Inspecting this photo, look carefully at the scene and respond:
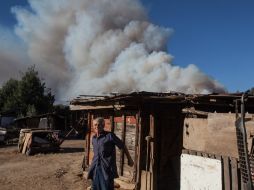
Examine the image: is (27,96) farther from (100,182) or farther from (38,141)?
(100,182)

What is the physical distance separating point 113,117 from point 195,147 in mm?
3890

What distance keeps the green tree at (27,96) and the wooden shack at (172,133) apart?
98.8 ft

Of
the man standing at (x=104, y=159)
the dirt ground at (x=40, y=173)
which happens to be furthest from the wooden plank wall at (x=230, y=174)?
the dirt ground at (x=40, y=173)

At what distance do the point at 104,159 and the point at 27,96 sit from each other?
37.0m

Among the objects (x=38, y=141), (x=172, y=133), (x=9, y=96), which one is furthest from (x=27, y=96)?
(x=172, y=133)

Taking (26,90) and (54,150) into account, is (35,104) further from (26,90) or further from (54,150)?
(54,150)

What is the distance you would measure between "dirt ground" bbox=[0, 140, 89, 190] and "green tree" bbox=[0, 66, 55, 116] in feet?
72.5

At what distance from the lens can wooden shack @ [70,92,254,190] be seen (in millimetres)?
6598

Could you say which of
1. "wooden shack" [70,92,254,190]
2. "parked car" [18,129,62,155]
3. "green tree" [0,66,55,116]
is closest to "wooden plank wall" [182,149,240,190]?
"wooden shack" [70,92,254,190]

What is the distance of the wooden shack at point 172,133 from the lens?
21.6 ft

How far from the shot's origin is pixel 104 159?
19.8ft

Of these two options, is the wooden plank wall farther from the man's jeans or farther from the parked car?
the parked car

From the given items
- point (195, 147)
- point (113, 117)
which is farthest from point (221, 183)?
point (113, 117)

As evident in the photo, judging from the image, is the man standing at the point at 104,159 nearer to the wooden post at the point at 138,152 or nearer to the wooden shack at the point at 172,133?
the wooden shack at the point at 172,133
